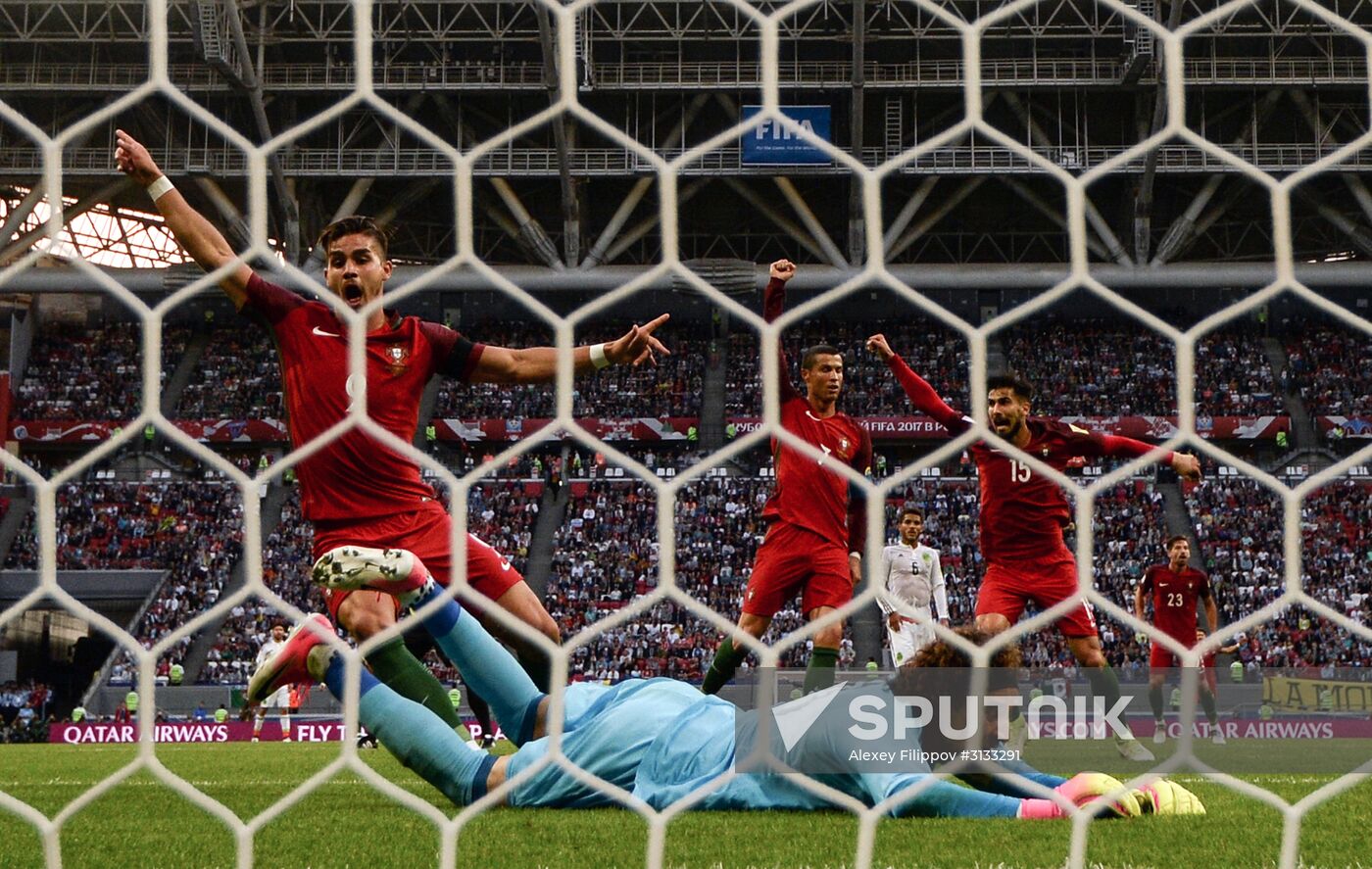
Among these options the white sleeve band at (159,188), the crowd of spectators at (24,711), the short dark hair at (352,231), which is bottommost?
the crowd of spectators at (24,711)

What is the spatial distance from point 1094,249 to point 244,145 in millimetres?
24430

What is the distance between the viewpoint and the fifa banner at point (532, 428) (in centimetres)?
2430

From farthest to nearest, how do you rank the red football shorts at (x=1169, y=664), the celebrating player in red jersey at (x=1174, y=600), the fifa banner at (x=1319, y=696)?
1. the fifa banner at (x=1319, y=696)
2. the red football shorts at (x=1169, y=664)
3. the celebrating player in red jersey at (x=1174, y=600)

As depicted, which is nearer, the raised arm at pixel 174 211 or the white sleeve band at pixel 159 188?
the raised arm at pixel 174 211

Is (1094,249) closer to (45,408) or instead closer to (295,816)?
(45,408)

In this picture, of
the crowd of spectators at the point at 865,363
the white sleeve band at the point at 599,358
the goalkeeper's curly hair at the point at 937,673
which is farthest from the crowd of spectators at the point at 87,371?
the goalkeeper's curly hair at the point at 937,673

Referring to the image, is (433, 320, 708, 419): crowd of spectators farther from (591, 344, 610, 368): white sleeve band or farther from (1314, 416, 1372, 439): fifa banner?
(591, 344, 610, 368): white sleeve band

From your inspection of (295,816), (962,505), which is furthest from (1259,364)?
(295,816)

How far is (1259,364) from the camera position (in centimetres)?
2511

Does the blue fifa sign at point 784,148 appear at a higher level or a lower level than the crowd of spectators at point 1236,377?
higher

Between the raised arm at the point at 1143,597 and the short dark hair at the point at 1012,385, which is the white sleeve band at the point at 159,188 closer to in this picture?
the short dark hair at the point at 1012,385

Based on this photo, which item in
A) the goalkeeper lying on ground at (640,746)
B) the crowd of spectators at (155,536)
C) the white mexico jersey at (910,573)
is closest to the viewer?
the goalkeeper lying on ground at (640,746)

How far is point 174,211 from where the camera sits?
9.70ft

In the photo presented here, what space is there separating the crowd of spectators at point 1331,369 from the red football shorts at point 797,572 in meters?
20.7
